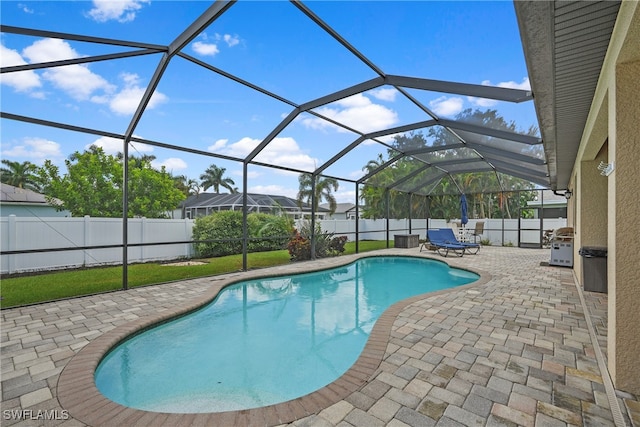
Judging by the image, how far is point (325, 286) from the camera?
7754 millimetres

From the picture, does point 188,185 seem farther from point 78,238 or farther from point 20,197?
point 78,238

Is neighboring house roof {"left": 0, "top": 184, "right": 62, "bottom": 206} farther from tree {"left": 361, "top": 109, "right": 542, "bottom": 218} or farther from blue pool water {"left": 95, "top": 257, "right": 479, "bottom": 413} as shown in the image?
tree {"left": 361, "top": 109, "right": 542, "bottom": 218}

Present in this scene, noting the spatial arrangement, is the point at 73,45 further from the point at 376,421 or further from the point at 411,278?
the point at 411,278

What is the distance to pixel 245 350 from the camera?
407 centimetres

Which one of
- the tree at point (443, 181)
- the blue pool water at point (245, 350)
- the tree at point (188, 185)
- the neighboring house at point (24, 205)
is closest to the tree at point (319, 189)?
the tree at point (443, 181)

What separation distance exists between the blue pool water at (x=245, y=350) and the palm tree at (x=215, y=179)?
3291 cm

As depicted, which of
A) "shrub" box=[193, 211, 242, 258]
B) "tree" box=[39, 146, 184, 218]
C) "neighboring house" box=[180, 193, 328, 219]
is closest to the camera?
"shrub" box=[193, 211, 242, 258]

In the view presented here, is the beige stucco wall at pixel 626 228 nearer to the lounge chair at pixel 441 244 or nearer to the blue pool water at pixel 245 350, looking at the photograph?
the blue pool water at pixel 245 350

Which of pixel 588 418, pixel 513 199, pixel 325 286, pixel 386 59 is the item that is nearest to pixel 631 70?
pixel 588 418

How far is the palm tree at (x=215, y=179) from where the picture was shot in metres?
37.8

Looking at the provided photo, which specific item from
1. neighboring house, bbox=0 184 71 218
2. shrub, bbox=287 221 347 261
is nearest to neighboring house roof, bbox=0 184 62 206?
neighboring house, bbox=0 184 71 218

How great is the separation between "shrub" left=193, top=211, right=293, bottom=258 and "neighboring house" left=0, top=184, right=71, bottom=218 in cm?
661

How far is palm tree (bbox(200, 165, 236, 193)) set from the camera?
37812mm

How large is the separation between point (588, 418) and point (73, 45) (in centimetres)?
659
